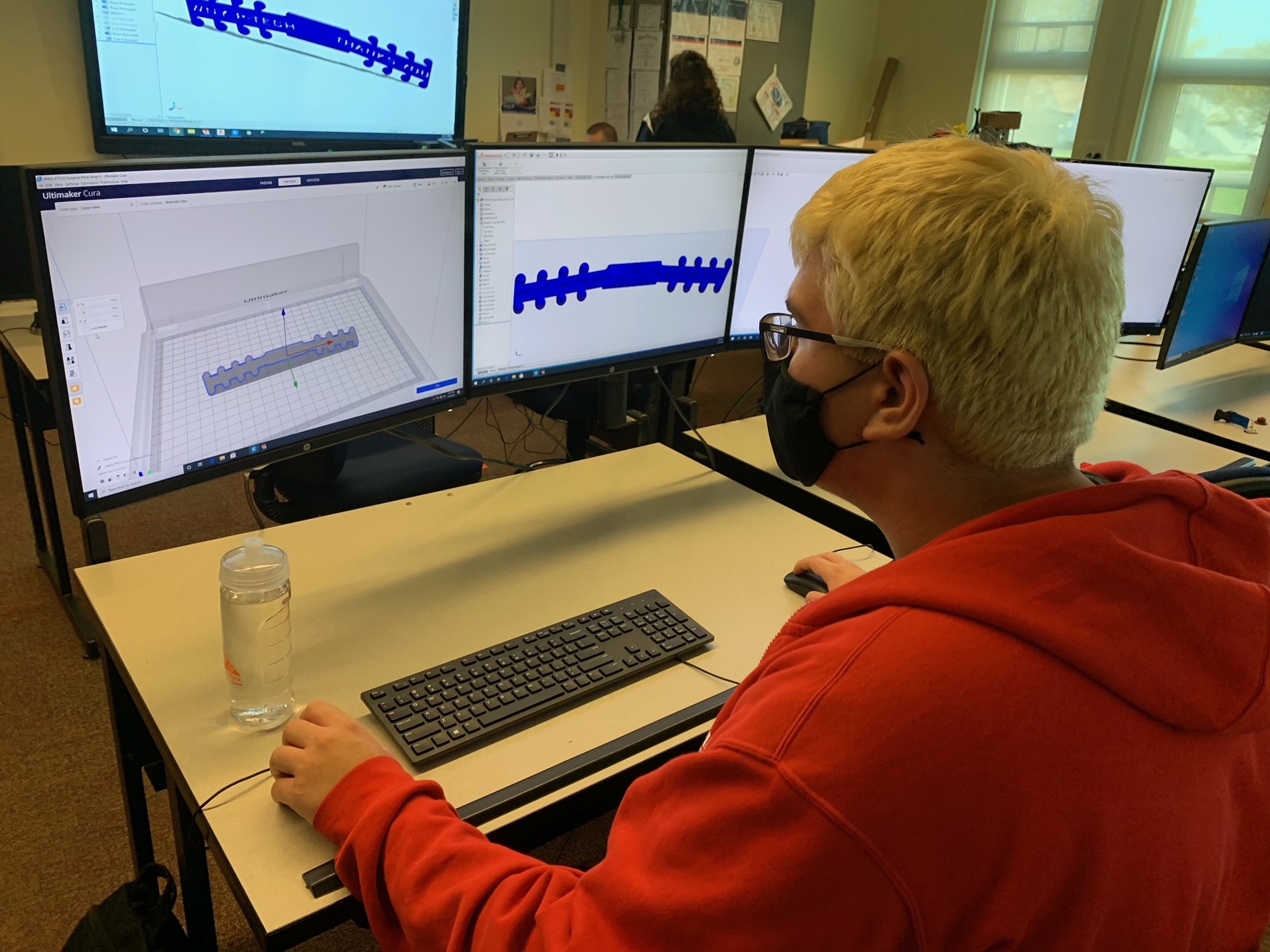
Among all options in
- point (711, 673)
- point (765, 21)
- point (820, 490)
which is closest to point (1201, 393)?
point (820, 490)

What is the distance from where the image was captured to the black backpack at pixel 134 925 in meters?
1.08

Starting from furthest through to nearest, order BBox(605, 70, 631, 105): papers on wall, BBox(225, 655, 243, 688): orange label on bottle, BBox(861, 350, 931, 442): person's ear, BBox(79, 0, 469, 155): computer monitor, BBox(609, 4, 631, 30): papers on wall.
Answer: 1. BBox(605, 70, 631, 105): papers on wall
2. BBox(609, 4, 631, 30): papers on wall
3. BBox(79, 0, 469, 155): computer monitor
4. BBox(225, 655, 243, 688): orange label on bottle
5. BBox(861, 350, 931, 442): person's ear

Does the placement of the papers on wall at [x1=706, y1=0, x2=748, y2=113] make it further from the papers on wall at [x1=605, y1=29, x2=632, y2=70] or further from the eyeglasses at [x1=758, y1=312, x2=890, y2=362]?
the eyeglasses at [x1=758, y1=312, x2=890, y2=362]

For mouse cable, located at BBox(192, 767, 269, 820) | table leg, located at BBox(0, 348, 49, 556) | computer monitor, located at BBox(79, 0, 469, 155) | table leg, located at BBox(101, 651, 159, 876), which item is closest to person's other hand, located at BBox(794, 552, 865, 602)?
mouse cable, located at BBox(192, 767, 269, 820)

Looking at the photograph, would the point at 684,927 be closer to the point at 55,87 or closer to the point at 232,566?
the point at 232,566

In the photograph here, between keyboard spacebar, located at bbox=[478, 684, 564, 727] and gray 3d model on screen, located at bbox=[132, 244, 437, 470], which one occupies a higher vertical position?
gray 3d model on screen, located at bbox=[132, 244, 437, 470]

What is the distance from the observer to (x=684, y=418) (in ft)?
6.06

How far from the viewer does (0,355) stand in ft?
8.52

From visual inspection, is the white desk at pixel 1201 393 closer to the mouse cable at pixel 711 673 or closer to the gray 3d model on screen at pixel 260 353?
the mouse cable at pixel 711 673

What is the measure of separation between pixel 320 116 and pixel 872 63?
182 inches

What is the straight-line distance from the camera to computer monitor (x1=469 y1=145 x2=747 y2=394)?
1.31m

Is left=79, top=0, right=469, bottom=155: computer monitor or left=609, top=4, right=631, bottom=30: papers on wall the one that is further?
left=609, top=4, right=631, bottom=30: papers on wall

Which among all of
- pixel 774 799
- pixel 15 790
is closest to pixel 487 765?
pixel 774 799

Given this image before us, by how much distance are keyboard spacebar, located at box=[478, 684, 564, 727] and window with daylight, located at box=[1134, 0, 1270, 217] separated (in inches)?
223
